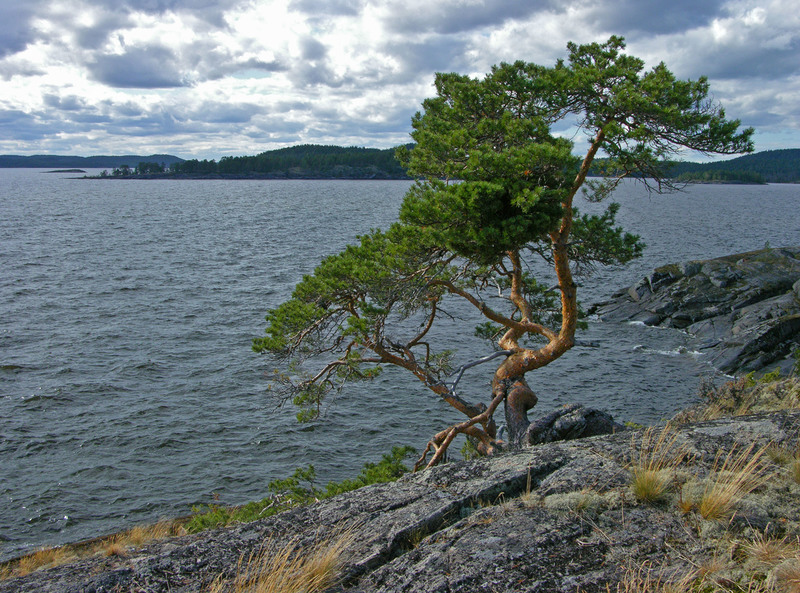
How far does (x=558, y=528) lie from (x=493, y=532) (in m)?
0.69

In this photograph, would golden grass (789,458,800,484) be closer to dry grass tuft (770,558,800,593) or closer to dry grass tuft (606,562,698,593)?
dry grass tuft (770,558,800,593)

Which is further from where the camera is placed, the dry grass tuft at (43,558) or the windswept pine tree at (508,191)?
the dry grass tuft at (43,558)

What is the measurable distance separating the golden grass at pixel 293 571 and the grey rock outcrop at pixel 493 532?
0.49 ft

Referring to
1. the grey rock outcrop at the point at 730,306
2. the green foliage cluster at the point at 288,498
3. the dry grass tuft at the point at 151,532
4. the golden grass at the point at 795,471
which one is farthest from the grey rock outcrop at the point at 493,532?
the grey rock outcrop at the point at 730,306

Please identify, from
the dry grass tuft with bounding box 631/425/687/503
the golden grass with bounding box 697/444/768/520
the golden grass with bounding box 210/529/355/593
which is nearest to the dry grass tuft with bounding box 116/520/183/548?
the golden grass with bounding box 210/529/355/593

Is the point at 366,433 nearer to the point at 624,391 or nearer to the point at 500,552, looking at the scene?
the point at 624,391

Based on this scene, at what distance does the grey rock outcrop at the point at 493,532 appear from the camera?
5371 millimetres

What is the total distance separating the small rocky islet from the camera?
17.1ft

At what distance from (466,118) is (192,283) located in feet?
110

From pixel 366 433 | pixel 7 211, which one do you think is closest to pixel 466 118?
pixel 366 433

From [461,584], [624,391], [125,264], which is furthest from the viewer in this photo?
[125,264]

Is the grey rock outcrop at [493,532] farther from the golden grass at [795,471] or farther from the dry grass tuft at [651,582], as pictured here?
the golden grass at [795,471]

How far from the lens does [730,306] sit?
33.5 m

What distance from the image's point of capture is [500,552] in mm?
5602
